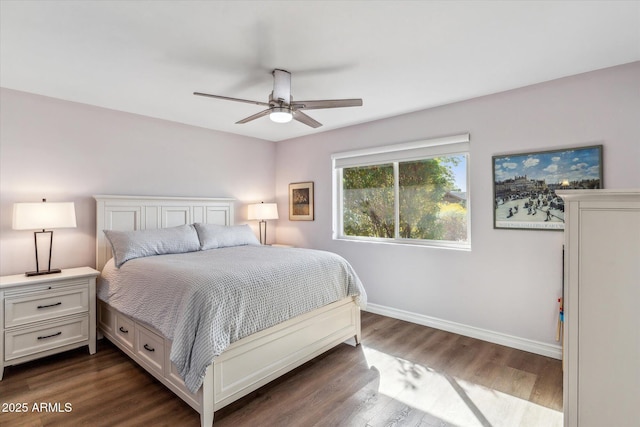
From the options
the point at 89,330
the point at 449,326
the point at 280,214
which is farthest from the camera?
the point at 280,214

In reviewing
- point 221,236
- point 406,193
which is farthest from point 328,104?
point 221,236

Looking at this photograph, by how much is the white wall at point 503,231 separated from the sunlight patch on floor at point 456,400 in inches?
37.0

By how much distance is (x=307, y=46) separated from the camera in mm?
2119

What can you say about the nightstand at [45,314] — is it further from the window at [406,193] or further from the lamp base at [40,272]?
the window at [406,193]

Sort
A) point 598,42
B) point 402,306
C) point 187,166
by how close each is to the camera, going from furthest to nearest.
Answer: point 187,166 < point 402,306 < point 598,42

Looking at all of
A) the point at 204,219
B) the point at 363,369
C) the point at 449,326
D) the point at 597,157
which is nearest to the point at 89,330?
the point at 204,219

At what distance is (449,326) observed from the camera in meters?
3.31

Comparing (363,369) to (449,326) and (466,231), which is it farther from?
(466,231)

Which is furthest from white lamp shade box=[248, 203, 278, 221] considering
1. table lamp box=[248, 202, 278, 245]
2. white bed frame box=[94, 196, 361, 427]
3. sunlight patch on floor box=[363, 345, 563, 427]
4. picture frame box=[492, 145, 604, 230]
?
picture frame box=[492, 145, 604, 230]

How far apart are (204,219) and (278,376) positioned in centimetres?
251

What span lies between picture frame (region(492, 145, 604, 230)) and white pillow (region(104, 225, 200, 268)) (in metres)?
3.15

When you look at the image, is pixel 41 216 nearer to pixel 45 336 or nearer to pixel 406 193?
pixel 45 336

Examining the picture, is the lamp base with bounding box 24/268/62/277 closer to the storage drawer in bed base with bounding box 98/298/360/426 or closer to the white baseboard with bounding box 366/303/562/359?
the storage drawer in bed base with bounding box 98/298/360/426

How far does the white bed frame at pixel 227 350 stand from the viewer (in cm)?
197
